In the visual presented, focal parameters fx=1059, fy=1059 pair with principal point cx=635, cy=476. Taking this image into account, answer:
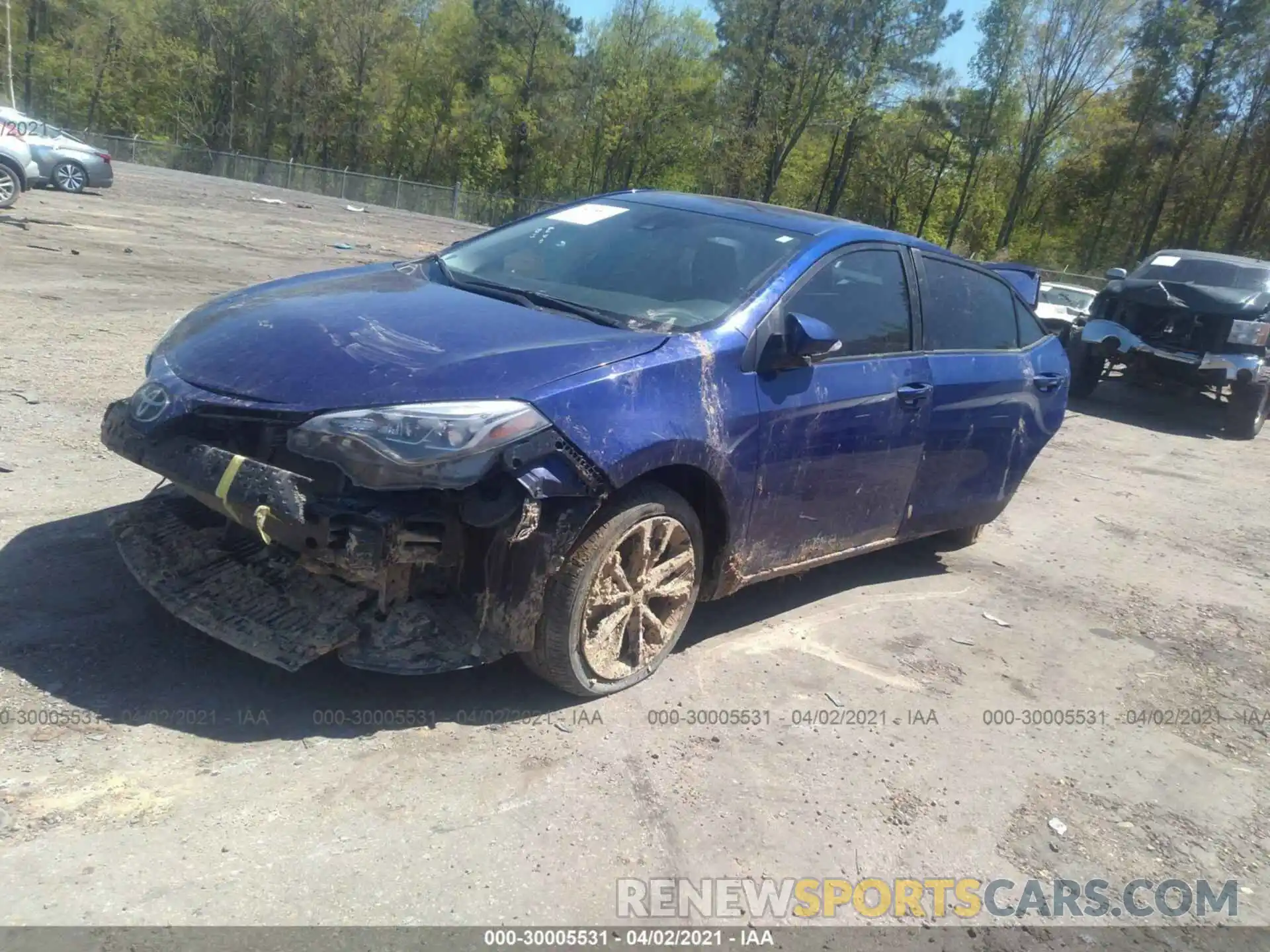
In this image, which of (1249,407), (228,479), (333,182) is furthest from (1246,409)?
(333,182)

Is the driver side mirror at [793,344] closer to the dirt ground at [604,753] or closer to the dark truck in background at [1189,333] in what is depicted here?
the dirt ground at [604,753]

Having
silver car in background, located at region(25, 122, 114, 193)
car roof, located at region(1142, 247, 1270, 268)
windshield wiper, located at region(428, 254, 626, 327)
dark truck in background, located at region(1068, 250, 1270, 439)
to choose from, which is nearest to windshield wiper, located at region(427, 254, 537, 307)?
windshield wiper, located at region(428, 254, 626, 327)

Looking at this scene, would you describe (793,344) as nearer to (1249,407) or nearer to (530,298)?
(530,298)

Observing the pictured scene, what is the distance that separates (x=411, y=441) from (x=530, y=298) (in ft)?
4.03

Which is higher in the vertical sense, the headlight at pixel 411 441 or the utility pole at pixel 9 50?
the utility pole at pixel 9 50

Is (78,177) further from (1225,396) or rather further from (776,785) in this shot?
(776,785)

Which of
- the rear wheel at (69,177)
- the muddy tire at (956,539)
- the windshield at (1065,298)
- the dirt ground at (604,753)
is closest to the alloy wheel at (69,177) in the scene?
the rear wheel at (69,177)

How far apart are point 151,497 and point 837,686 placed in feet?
8.83

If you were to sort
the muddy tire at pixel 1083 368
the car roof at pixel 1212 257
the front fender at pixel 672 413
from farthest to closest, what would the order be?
the car roof at pixel 1212 257 → the muddy tire at pixel 1083 368 → the front fender at pixel 672 413

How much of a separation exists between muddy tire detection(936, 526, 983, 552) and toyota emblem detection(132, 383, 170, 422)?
4374 millimetres

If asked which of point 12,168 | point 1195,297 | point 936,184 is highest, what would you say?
point 936,184

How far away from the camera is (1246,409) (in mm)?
12289

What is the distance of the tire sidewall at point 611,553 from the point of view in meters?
3.46

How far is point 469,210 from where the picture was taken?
42.7m
